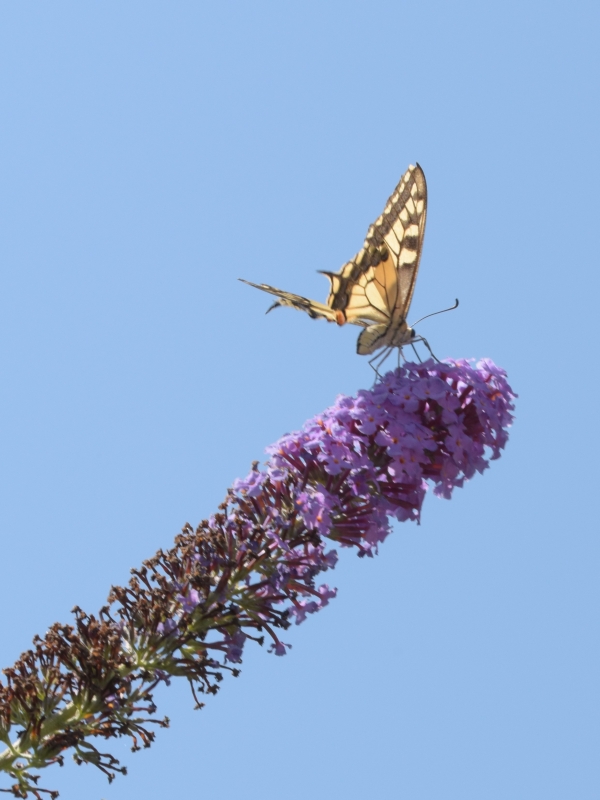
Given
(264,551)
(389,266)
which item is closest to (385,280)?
(389,266)

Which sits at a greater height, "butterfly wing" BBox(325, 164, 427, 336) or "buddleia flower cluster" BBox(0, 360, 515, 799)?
"butterfly wing" BBox(325, 164, 427, 336)

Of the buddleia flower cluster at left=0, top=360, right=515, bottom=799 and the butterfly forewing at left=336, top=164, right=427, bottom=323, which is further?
the butterfly forewing at left=336, top=164, right=427, bottom=323

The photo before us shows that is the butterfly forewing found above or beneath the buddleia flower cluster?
above

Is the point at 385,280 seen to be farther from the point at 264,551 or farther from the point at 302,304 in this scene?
the point at 264,551

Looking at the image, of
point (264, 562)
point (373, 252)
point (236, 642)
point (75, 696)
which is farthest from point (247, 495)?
point (373, 252)

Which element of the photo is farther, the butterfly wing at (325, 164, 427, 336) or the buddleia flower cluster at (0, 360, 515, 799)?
the butterfly wing at (325, 164, 427, 336)
